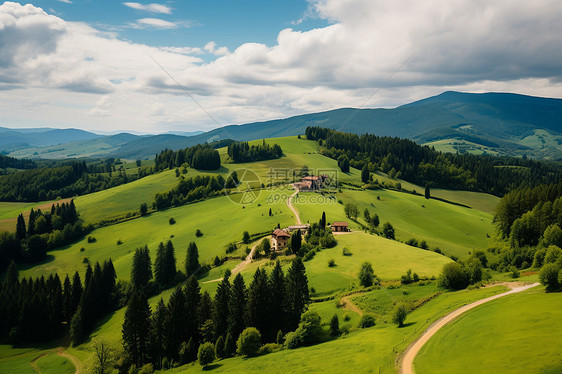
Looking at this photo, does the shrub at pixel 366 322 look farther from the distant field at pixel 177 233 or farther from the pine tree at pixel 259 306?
the distant field at pixel 177 233

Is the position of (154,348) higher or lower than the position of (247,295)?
lower

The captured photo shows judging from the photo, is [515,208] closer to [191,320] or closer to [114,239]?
[191,320]

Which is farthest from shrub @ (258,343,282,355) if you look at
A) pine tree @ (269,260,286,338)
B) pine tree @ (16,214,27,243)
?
pine tree @ (16,214,27,243)

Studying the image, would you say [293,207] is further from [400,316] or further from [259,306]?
[400,316]

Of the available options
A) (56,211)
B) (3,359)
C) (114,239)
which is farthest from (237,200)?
(3,359)

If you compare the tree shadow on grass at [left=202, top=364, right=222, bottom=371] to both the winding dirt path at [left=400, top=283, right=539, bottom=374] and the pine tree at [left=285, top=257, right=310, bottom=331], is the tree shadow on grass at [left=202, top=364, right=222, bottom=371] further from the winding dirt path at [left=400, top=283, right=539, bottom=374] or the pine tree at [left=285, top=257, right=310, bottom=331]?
the winding dirt path at [left=400, top=283, right=539, bottom=374]
